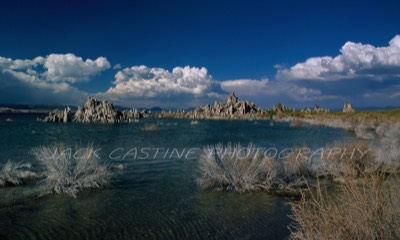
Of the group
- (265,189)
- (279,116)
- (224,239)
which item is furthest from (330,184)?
(279,116)

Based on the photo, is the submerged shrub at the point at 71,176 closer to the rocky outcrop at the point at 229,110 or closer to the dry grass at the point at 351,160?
the dry grass at the point at 351,160

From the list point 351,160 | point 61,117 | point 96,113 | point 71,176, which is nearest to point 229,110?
point 96,113

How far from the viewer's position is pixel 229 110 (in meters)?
114

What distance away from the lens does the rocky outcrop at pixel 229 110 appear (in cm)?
10819

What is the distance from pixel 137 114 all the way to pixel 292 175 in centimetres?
9617

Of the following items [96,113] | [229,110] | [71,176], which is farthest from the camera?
[229,110]

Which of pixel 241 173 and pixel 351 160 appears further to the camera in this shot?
pixel 351 160

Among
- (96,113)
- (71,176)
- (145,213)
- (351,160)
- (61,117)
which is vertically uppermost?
(96,113)

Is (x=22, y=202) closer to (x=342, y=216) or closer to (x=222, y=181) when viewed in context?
(x=222, y=181)

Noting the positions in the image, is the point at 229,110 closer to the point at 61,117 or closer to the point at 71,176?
the point at 61,117

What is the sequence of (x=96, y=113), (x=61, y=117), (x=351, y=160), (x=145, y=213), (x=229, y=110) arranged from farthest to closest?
(x=229, y=110) → (x=96, y=113) → (x=61, y=117) → (x=351, y=160) → (x=145, y=213)

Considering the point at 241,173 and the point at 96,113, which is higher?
the point at 96,113

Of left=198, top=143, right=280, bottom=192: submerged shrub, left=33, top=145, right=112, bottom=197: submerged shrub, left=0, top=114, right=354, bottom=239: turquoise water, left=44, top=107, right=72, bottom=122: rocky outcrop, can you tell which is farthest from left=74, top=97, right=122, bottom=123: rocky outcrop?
left=198, top=143, right=280, bottom=192: submerged shrub

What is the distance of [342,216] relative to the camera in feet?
17.1
